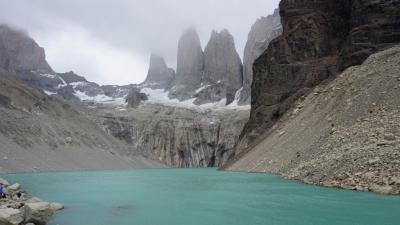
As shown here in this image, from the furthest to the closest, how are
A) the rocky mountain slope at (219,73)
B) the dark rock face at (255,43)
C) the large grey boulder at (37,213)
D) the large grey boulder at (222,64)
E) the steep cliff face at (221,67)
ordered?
the large grey boulder at (222,64) < the steep cliff face at (221,67) < the rocky mountain slope at (219,73) < the dark rock face at (255,43) < the large grey boulder at (37,213)

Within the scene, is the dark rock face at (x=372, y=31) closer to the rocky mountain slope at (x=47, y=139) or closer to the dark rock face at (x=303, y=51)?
the dark rock face at (x=303, y=51)

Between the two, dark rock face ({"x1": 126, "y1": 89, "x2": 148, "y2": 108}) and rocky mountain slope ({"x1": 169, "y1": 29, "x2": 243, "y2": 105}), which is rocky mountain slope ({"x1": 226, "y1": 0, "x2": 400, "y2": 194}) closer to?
dark rock face ({"x1": 126, "y1": 89, "x2": 148, "y2": 108})

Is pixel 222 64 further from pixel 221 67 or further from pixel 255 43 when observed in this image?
pixel 255 43

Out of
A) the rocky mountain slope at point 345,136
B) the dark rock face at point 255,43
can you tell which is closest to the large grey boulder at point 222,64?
the dark rock face at point 255,43

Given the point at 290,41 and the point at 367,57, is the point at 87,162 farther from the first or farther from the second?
the point at 367,57

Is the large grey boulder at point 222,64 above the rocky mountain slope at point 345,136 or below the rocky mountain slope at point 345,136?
above

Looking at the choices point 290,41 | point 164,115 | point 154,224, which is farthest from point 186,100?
point 154,224
